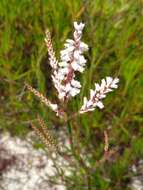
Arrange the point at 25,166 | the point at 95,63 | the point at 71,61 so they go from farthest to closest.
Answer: the point at 25,166 < the point at 95,63 < the point at 71,61

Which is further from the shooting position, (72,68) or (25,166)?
(25,166)

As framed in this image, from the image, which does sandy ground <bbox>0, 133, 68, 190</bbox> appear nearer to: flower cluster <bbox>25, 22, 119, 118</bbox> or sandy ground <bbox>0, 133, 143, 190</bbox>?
sandy ground <bbox>0, 133, 143, 190</bbox>

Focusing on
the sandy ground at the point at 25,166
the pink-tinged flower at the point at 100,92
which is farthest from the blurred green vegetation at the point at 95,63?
the pink-tinged flower at the point at 100,92

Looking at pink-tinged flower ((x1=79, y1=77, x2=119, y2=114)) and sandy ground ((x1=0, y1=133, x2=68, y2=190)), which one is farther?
sandy ground ((x1=0, y1=133, x2=68, y2=190))

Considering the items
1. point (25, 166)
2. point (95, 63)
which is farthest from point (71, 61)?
point (25, 166)

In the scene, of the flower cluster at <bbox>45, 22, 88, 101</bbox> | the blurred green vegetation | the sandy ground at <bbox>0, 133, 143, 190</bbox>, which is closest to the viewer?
the flower cluster at <bbox>45, 22, 88, 101</bbox>

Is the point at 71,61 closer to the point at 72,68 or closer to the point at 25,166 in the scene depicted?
the point at 72,68

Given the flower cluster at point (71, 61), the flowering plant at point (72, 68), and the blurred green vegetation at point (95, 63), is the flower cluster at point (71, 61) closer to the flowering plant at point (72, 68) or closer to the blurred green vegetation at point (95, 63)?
the flowering plant at point (72, 68)

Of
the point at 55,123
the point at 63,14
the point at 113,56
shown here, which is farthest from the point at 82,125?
the point at 63,14

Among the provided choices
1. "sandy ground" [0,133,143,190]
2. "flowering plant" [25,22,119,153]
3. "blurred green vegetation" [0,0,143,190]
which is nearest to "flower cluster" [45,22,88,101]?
"flowering plant" [25,22,119,153]
